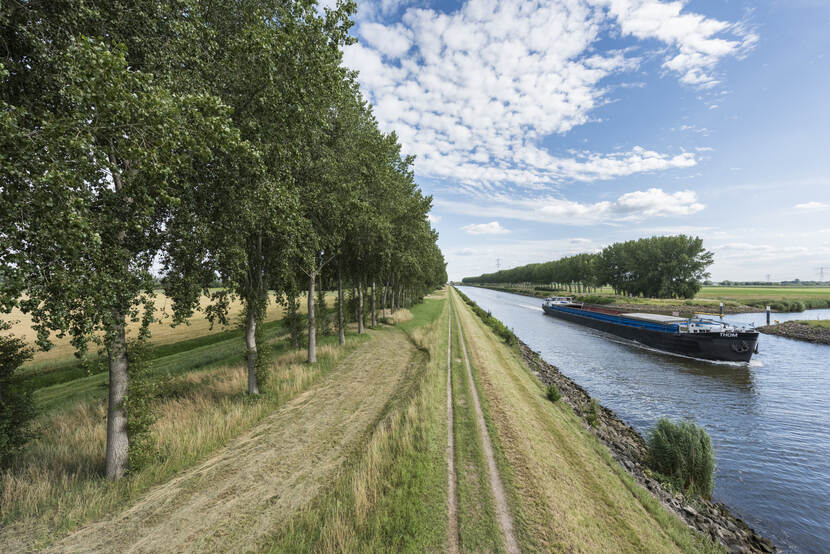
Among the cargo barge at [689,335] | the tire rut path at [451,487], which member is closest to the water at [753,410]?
the cargo barge at [689,335]

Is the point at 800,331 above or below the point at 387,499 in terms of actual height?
below

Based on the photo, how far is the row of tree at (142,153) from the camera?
486 cm

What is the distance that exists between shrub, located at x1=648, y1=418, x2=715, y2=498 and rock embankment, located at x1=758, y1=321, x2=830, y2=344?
151 ft

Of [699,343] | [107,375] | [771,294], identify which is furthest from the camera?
[771,294]

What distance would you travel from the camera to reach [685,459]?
10391 mm

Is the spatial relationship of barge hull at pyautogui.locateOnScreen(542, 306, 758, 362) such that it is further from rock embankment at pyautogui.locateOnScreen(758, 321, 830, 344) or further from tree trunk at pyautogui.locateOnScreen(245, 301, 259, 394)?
tree trunk at pyautogui.locateOnScreen(245, 301, 259, 394)

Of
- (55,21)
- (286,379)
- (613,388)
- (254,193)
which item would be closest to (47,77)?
(55,21)

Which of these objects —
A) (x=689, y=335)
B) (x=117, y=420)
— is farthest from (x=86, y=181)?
(x=689, y=335)

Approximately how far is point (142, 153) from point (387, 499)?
8.70 metres

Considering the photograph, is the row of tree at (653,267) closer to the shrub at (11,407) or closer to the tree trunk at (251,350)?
the tree trunk at (251,350)

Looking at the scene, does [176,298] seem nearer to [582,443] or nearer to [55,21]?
[55,21]

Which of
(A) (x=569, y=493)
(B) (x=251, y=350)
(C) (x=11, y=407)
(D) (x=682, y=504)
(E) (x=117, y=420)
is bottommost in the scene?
(D) (x=682, y=504)

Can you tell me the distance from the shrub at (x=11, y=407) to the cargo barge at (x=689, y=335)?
143ft

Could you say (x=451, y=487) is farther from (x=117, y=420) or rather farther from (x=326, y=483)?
(x=117, y=420)
